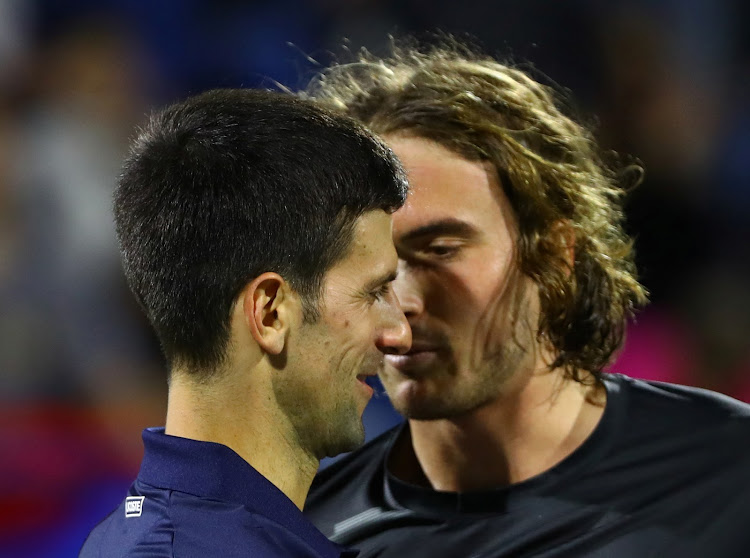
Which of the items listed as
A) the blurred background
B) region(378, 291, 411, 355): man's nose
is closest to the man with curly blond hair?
region(378, 291, 411, 355): man's nose

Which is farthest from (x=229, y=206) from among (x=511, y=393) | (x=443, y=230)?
(x=511, y=393)

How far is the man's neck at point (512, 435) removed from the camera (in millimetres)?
2525

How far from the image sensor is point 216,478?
174cm

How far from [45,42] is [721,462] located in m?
4.52

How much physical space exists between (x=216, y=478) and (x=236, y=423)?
0.12 m

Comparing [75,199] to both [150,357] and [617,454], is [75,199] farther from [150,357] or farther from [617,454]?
[617,454]

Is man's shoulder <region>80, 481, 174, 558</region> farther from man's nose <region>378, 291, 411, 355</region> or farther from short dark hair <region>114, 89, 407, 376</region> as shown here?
man's nose <region>378, 291, 411, 355</region>

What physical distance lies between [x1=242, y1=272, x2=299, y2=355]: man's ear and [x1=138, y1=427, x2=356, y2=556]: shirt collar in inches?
7.9

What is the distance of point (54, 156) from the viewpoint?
5.08 meters

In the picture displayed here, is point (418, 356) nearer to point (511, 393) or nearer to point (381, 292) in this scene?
point (511, 393)

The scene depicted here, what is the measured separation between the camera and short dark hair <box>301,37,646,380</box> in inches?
105

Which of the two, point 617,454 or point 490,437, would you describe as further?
point 490,437

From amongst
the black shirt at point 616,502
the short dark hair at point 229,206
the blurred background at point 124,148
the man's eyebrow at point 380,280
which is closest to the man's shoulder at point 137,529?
the short dark hair at point 229,206

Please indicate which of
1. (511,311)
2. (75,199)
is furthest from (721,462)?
(75,199)
